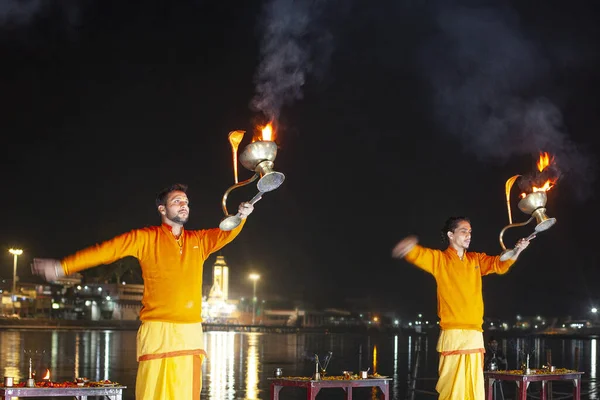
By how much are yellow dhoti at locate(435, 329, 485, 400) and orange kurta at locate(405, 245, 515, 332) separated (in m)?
0.15

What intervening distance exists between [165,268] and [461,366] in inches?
168

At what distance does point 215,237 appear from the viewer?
8.37 meters

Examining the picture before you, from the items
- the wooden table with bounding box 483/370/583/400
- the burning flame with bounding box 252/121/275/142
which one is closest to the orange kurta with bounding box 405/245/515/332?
the wooden table with bounding box 483/370/583/400

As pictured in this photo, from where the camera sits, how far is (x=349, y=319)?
16425cm

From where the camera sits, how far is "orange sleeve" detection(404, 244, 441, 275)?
Answer: 10.5 meters

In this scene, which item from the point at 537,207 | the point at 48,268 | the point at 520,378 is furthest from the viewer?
the point at 520,378

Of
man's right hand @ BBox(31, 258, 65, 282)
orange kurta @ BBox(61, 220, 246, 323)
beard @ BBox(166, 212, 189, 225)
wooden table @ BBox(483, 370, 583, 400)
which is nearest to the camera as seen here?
man's right hand @ BBox(31, 258, 65, 282)

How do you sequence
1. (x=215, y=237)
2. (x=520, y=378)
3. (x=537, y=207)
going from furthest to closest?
(x=520, y=378) → (x=537, y=207) → (x=215, y=237)

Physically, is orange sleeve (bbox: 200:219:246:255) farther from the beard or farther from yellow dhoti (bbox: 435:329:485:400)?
yellow dhoti (bbox: 435:329:485:400)

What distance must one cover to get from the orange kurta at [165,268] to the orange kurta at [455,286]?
3.31 m

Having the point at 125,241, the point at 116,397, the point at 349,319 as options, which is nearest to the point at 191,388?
the point at 125,241

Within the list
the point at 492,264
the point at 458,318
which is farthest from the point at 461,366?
the point at 492,264

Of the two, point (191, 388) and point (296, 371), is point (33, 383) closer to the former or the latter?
point (191, 388)

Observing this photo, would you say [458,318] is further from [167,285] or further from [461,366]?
[167,285]
